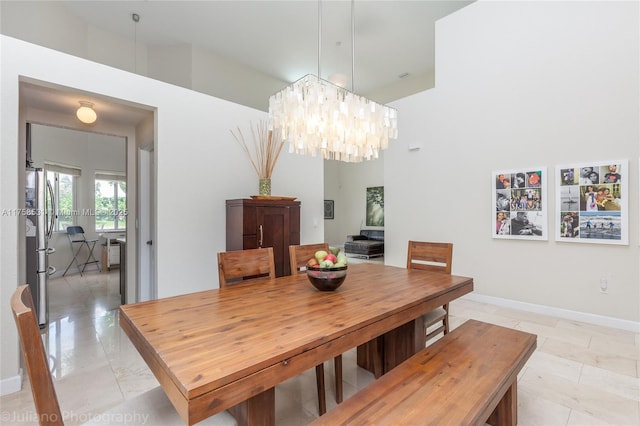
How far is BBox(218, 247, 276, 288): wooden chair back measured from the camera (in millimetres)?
2105

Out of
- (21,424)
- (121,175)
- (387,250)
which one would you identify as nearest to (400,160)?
(387,250)

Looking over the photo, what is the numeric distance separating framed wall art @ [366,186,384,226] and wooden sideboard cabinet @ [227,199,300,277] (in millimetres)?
5708

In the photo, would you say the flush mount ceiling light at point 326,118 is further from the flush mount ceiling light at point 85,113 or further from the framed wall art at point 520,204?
the framed wall art at point 520,204

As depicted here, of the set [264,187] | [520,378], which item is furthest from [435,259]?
[264,187]

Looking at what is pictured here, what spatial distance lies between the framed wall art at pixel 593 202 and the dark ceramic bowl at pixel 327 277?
10.6 ft

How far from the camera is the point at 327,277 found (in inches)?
71.1

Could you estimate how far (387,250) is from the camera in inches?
216

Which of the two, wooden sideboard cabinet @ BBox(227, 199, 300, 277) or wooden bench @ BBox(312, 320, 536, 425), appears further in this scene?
wooden sideboard cabinet @ BBox(227, 199, 300, 277)

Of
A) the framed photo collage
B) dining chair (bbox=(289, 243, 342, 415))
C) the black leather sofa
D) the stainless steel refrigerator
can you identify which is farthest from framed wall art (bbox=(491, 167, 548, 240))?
Result: the stainless steel refrigerator

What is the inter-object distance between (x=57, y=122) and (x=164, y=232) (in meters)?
1.92

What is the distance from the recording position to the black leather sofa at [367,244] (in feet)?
27.2

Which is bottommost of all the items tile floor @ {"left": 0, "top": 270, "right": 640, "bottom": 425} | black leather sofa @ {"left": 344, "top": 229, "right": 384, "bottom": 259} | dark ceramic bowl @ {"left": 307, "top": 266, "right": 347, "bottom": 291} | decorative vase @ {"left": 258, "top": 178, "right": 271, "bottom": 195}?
tile floor @ {"left": 0, "top": 270, "right": 640, "bottom": 425}

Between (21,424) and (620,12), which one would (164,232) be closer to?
(21,424)

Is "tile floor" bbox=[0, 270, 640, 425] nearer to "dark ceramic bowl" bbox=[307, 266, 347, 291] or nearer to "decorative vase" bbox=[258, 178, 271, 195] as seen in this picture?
"dark ceramic bowl" bbox=[307, 266, 347, 291]
